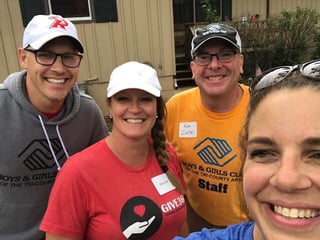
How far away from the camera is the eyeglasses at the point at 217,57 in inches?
99.2

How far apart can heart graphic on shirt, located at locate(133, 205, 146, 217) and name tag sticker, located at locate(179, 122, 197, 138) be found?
775 mm

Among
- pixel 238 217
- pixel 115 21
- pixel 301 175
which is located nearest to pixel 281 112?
pixel 301 175

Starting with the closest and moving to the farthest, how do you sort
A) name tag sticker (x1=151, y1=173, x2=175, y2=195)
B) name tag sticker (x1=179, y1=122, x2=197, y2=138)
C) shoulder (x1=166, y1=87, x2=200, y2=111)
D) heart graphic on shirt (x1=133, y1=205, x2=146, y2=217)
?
heart graphic on shirt (x1=133, y1=205, x2=146, y2=217), name tag sticker (x1=151, y1=173, x2=175, y2=195), name tag sticker (x1=179, y1=122, x2=197, y2=138), shoulder (x1=166, y1=87, x2=200, y2=111)

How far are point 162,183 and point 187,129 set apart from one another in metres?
0.59

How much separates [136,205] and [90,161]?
368 mm

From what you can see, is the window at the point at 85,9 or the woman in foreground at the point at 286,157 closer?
the woman in foreground at the point at 286,157

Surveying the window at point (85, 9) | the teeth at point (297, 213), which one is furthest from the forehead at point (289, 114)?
the window at point (85, 9)

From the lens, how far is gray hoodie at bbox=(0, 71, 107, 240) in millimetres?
2184

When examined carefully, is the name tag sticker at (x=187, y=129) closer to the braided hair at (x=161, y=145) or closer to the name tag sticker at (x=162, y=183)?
the braided hair at (x=161, y=145)

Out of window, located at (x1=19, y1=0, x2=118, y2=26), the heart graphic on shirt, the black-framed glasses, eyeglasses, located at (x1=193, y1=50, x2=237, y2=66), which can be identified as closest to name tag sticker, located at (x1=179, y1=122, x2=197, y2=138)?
eyeglasses, located at (x1=193, y1=50, x2=237, y2=66)

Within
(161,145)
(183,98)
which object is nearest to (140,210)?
(161,145)

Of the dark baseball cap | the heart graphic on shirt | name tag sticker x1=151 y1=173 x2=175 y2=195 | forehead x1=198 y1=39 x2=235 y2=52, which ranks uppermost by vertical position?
the dark baseball cap

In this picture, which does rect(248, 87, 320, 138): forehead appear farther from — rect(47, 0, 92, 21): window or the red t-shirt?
rect(47, 0, 92, 21): window

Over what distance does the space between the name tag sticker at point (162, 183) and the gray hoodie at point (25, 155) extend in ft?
2.24
